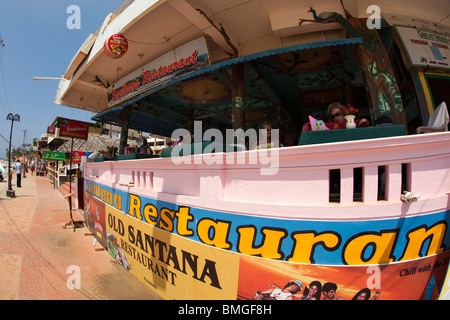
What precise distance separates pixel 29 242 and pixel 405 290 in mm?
8310

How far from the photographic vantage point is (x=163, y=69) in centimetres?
629

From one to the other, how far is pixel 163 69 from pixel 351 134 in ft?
19.1

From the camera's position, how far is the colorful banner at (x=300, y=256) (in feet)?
6.10

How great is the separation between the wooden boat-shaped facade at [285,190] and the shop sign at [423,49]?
0.58ft

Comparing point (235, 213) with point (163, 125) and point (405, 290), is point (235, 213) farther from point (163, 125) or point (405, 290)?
point (163, 125)

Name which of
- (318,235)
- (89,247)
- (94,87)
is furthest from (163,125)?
(318,235)

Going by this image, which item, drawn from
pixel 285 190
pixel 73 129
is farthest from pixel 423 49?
pixel 73 129

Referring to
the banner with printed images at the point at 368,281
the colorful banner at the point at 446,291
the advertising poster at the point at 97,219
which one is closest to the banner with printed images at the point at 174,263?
the banner with printed images at the point at 368,281

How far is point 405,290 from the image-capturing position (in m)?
1.86

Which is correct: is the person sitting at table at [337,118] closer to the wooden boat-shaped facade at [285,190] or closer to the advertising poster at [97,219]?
the wooden boat-shaped facade at [285,190]

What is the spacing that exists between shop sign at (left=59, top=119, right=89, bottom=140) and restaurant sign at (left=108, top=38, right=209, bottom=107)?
3210 millimetres

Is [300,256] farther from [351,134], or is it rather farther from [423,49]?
[423,49]

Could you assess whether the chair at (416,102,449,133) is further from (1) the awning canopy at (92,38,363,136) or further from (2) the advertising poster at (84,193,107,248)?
(2) the advertising poster at (84,193,107,248)

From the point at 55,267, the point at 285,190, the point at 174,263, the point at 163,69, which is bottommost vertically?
the point at 55,267
